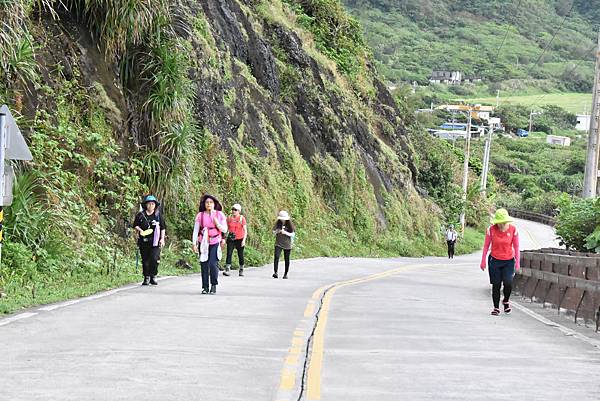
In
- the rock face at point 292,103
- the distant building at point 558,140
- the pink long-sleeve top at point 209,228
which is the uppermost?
the distant building at point 558,140

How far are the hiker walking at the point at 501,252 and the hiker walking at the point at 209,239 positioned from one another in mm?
4520

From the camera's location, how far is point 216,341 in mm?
11445

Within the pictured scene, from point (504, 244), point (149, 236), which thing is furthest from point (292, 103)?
point (504, 244)

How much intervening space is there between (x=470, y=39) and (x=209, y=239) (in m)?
181

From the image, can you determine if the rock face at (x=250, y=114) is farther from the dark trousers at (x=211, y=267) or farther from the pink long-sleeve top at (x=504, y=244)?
the pink long-sleeve top at (x=504, y=244)

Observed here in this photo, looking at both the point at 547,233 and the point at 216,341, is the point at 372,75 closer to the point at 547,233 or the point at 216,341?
the point at 547,233

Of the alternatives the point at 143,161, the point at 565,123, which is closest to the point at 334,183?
the point at 143,161

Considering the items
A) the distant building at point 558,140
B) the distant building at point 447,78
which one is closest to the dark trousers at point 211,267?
the distant building at point 558,140

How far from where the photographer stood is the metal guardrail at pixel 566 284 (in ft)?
53.6

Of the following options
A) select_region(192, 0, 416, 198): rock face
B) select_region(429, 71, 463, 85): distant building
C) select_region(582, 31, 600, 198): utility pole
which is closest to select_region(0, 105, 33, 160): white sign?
select_region(192, 0, 416, 198): rock face

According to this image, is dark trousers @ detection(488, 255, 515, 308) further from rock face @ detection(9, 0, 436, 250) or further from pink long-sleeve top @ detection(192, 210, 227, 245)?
rock face @ detection(9, 0, 436, 250)

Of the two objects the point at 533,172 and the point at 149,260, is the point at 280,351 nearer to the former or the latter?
the point at 149,260

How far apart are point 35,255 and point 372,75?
4440 cm

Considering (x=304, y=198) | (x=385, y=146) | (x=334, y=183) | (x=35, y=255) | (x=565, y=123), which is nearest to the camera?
(x=35, y=255)
